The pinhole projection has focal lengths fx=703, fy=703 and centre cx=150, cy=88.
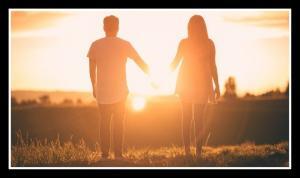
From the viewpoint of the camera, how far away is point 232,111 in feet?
151

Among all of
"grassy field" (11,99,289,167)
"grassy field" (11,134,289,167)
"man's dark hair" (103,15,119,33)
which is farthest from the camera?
"grassy field" (11,99,289,167)

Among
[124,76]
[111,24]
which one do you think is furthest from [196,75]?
[111,24]

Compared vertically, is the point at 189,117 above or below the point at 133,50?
below

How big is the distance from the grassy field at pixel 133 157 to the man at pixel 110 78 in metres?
0.47

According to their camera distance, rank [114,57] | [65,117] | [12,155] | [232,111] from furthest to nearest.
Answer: [65,117]
[232,111]
[12,155]
[114,57]

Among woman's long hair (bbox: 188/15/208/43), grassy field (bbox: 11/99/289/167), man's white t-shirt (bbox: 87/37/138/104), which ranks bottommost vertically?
grassy field (bbox: 11/99/289/167)

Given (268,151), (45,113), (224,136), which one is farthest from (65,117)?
(268,151)

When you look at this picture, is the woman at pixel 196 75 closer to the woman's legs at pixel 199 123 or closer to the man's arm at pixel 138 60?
the woman's legs at pixel 199 123

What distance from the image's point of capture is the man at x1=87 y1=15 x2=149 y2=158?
12914 millimetres

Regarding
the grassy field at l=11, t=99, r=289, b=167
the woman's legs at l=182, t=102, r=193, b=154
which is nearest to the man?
the woman's legs at l=182, t=102, r=193, b=154

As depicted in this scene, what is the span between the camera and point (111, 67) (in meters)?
12.9

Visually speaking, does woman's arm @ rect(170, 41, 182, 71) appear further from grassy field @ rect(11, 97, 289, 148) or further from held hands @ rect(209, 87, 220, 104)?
grassy field @ rect(11, 97, 289, 148)

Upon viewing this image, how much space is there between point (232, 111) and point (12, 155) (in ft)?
108

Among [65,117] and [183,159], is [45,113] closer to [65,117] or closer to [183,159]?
[65,117]
